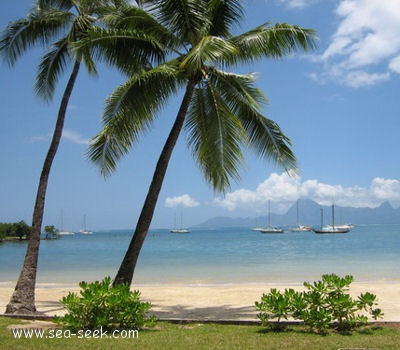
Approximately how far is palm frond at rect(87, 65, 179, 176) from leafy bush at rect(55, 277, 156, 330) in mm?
3487

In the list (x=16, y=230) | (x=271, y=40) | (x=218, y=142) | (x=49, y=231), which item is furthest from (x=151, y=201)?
(x=49, y=231)

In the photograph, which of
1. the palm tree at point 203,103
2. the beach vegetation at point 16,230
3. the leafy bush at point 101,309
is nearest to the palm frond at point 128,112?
the palm tree at point 203,103

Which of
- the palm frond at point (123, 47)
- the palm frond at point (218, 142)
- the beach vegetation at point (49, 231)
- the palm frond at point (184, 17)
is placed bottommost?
the beach vegetation at point (49, 231)

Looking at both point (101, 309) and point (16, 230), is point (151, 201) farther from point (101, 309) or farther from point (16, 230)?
point (16, 230)

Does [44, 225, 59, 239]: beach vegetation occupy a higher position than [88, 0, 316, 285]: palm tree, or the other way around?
[88, 0, 316, 285]: palm tree

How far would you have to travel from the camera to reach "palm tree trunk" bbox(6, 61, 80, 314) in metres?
10.0

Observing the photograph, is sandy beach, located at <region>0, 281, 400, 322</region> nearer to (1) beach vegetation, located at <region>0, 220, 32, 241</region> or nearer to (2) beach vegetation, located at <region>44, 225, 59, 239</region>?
(1) beach vegetation, located at <region>0, 220, 32, 241</region>

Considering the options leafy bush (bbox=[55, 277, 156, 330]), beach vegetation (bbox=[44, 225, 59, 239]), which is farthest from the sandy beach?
beach vegetation (bbox=[44, 225, 59, 239])

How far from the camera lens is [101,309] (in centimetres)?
732

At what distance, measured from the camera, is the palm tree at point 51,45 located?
10258mm

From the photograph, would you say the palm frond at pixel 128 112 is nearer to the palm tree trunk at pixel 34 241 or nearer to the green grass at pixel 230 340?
the palm tree trunk at pixel 34 241

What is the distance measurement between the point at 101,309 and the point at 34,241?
3.92 m

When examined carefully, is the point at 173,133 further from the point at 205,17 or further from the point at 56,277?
the point at 56,277

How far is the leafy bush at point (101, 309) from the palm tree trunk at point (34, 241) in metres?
3.02
